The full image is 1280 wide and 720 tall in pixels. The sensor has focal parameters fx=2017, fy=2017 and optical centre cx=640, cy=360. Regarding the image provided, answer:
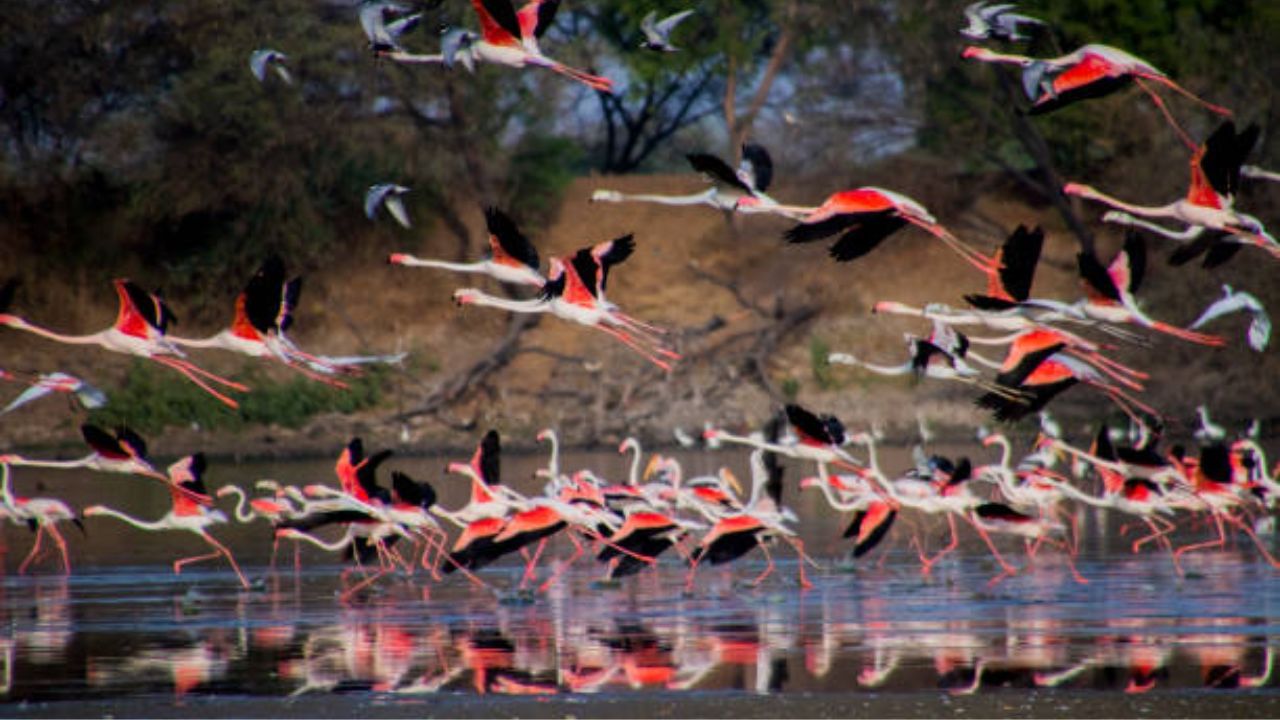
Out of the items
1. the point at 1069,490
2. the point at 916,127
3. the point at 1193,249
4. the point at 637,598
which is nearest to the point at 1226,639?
the point at 1193,249

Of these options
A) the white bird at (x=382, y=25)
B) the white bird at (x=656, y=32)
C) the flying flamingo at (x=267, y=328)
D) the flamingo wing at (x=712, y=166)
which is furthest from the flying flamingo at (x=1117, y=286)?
the flying flamingo at (x=267, y=328)

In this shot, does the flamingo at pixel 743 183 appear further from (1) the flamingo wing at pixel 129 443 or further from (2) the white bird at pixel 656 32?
(1) the flamingo wing at pixel 129 443

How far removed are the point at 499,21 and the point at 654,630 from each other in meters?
4.20

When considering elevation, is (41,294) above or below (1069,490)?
below

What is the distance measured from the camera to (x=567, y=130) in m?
52.2

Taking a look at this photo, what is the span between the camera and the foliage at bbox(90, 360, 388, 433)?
34250 mm

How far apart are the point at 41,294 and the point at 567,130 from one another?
15786 millimetres

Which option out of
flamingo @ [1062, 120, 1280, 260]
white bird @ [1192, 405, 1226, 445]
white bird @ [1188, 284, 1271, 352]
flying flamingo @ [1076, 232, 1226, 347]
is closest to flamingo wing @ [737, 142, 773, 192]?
flamingo @ [1062, 120, 1280, 260]

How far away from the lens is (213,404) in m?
34.5

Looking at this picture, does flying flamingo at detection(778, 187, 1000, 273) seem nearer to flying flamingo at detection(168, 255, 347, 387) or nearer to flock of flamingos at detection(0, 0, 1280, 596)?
flock of flamingos at detection(0, 0, 1280, 596)

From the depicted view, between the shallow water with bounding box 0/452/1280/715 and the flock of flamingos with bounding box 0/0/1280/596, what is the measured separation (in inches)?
14.1

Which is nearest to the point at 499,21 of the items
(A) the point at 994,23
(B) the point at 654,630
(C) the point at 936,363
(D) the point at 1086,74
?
(A) the point at 994,23

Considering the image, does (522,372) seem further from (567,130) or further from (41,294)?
(567,130)

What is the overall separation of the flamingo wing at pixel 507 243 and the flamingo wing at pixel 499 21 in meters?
1.17
